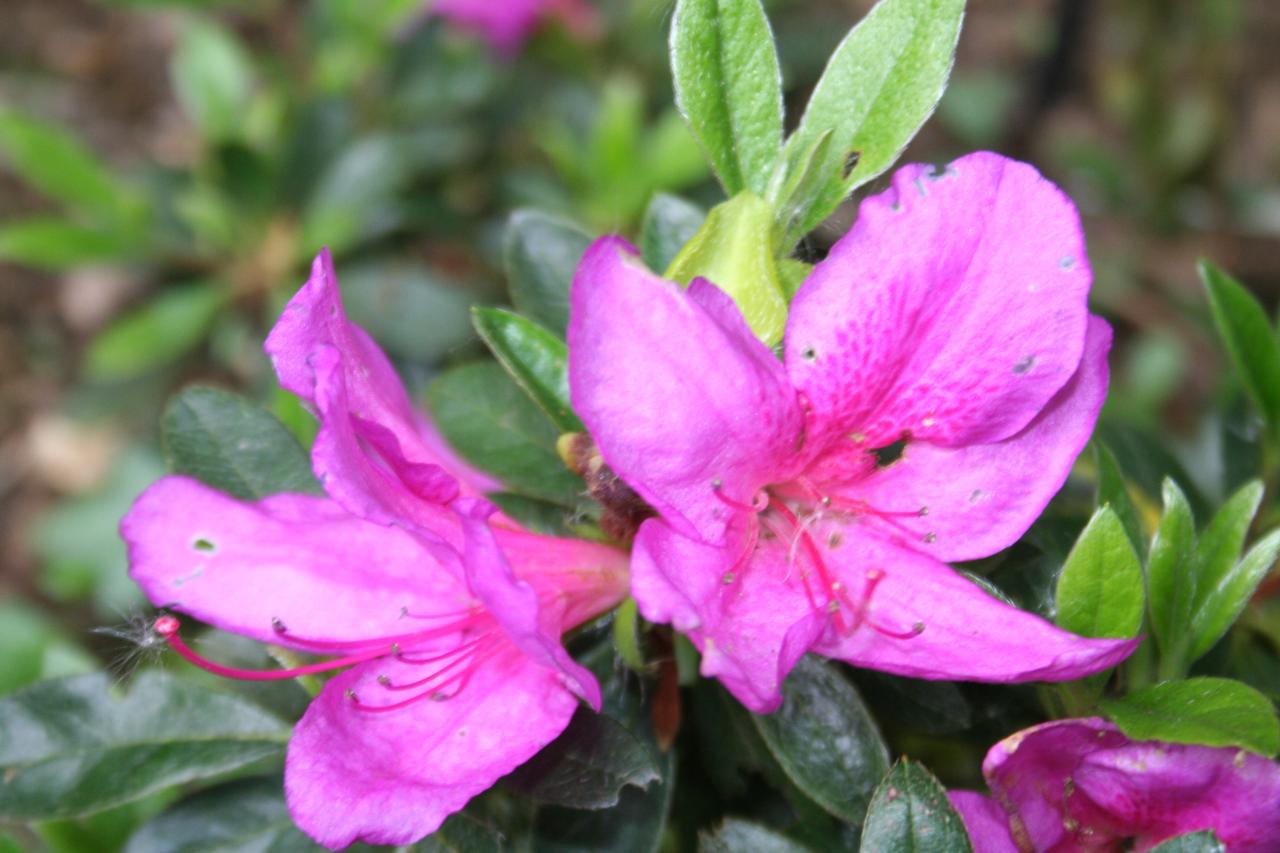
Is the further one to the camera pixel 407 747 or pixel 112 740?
pixel 112 740

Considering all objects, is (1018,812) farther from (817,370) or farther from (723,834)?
(817,370)

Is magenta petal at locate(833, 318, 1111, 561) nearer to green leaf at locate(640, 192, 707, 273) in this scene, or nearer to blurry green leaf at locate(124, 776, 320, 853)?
green leaf at locate(640, 192, 707, 273)

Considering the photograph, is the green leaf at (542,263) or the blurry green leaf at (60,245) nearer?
the green leaf at (542,263)

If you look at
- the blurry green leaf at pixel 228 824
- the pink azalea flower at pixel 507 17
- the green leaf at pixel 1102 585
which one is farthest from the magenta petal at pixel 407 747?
the pink azalea flower at pixel 507 17

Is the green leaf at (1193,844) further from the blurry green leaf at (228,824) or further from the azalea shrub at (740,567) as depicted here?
the blurry green leaf at (228,824)

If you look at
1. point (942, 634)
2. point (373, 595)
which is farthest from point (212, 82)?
point (942, 634)

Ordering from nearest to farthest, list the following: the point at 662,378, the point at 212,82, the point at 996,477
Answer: the point at 662,378 → the point at 996,477 → the point at 212,82

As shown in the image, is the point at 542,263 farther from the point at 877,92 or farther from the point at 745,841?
the point at 745,841
